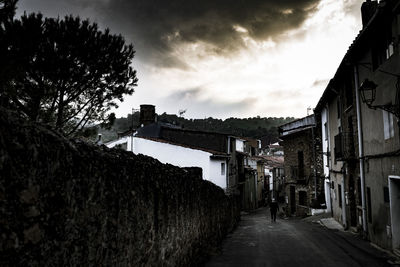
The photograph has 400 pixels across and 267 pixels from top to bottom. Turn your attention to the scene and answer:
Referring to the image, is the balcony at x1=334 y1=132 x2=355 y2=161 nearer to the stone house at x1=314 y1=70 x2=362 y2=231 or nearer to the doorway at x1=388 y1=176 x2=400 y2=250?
the stone house at x1=314 y1=70 x2=362 y2=231

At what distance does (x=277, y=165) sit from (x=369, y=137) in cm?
4635

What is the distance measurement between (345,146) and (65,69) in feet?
45.2

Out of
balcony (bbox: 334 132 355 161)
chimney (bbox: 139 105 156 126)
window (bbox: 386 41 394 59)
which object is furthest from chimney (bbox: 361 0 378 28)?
chimney (bbox: 139 105 156 126)

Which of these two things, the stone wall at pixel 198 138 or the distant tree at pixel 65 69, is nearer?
the distant tree at pixel 65 69

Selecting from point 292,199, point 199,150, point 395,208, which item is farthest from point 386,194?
point 292,199

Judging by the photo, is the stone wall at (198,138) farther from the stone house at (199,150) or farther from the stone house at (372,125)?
the stone house at (372,125)

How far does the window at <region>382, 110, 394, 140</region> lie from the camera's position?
35.2 feet

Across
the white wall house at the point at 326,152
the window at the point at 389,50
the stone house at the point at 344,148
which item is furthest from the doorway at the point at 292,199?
the window at the point at 389,50

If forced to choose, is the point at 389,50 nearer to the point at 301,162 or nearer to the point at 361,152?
the point at 361,152

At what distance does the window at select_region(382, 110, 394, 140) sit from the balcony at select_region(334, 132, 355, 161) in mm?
3917

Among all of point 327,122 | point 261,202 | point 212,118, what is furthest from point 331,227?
point 212,118

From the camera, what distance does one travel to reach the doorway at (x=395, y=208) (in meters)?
10.3

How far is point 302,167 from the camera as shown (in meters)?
29.0

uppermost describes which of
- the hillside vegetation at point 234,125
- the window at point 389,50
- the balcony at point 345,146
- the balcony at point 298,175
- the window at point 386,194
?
the hillside vegetation at point 234,125
